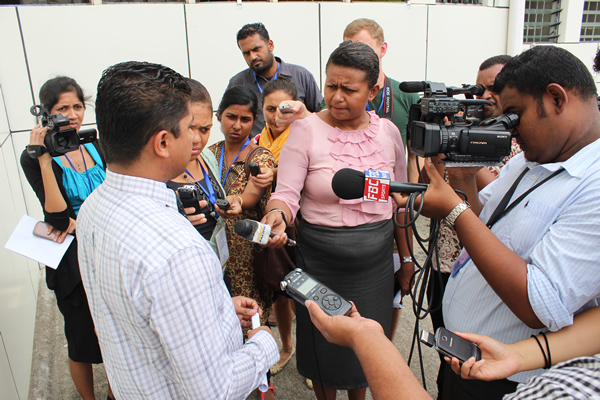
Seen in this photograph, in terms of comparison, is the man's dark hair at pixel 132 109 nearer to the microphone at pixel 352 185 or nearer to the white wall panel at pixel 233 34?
the microphone at pixel 352 185

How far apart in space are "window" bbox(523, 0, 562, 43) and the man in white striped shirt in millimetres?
6489

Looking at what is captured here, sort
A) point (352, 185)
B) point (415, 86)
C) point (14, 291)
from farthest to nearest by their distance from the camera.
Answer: point (14, 291) < point (415, 86) < point (352, 185)

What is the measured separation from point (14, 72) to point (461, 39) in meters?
5.47

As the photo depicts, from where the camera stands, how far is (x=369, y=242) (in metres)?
1.78

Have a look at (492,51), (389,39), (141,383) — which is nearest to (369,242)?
(141,383)

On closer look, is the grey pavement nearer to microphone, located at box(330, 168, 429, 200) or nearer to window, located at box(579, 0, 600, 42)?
microphone, located at box(330, 168, 429, 200)

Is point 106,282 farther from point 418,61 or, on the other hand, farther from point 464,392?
point 418,61

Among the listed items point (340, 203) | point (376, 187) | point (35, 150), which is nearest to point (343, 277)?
point (340, 203)

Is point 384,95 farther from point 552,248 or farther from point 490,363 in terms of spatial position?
point 490,363

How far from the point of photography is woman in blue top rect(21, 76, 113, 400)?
6.07 ft

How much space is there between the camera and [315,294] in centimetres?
124

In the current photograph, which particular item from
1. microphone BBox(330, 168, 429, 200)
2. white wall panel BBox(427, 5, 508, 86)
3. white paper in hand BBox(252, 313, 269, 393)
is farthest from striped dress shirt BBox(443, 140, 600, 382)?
white wall panel BBox(427, 5, 508, 86)

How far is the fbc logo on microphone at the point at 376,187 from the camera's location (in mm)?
1277

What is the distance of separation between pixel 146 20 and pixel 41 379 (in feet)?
11.5
